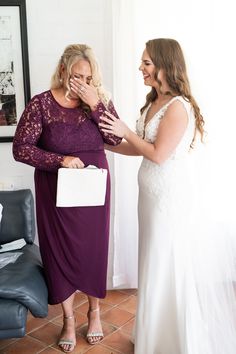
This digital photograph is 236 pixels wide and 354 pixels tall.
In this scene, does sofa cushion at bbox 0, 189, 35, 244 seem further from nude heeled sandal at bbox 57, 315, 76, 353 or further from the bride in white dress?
the bride in white dress

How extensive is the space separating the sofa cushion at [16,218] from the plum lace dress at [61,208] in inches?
16.0

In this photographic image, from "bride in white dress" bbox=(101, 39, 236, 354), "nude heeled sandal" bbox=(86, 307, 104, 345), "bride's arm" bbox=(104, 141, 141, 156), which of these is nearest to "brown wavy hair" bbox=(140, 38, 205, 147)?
"bride in white dress" bbox=(101, 39, 236, 354)

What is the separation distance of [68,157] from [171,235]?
582mm

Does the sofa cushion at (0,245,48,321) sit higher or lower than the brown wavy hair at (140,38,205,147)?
lower

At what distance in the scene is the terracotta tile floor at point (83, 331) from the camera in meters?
2.08

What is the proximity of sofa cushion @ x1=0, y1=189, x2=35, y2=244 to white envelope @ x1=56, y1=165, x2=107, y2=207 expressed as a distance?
2.14 feet

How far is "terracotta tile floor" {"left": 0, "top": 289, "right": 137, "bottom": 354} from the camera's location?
208 centimetres

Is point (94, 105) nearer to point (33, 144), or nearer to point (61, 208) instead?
point (33, 144)

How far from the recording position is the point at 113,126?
71.1 inches

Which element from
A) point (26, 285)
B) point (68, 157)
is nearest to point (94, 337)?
point (26, 285)

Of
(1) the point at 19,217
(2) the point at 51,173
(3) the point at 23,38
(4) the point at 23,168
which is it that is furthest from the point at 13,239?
(3) the point at 23,38

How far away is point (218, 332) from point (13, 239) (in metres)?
1.23

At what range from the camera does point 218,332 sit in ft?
6.01

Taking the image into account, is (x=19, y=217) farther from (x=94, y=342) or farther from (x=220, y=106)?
(x=220, y=106)
